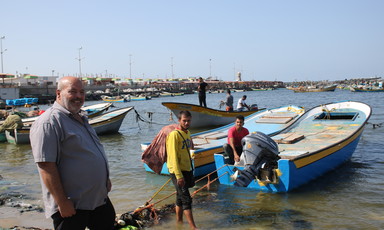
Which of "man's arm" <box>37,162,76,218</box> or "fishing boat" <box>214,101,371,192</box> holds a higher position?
"man's arm" <box>37,162,76,218</box>

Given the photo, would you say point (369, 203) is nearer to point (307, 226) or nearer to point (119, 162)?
point (307, 226)

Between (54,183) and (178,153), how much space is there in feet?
8.41

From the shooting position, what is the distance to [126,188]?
8953 mm

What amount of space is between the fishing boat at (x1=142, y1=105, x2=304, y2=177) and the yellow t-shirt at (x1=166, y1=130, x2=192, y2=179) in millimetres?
3317

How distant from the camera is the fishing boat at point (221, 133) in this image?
9.02m

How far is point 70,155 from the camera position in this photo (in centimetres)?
305

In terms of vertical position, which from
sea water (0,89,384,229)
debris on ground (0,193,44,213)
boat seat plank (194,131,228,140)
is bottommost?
sea water (0,89,384,229)

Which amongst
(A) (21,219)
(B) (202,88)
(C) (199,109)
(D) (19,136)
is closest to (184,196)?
(A) (21,219)

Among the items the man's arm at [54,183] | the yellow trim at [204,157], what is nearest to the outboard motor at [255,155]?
the yellow trim at [204,157]

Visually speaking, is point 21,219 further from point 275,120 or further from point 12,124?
point 12,124

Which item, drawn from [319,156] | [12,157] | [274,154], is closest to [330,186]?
[319,156]

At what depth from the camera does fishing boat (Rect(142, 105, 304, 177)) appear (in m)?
9.02

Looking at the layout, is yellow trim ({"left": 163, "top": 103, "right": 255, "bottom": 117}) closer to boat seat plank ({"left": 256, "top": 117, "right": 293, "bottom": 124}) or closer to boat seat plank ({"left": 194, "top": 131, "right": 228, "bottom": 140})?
boat seat plank ({"left": 256, "top": 117, "right": 293, "bottom": 124})

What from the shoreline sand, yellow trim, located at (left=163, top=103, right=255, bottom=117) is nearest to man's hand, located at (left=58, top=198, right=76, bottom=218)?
the shoreline sand
